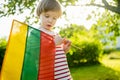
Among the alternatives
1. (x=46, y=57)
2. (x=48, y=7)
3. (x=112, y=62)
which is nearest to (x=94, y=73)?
(x=112, y=62)

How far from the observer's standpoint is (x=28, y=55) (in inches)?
136

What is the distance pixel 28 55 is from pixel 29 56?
0.6 inches

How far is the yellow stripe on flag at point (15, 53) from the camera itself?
3.28m

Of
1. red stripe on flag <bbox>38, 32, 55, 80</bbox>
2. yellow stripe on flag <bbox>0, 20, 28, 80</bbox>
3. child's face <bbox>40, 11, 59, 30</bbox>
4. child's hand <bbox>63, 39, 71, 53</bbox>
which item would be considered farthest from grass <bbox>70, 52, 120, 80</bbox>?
yellow stripe on flag <bbox>0, 20, 28, 80</bbox>

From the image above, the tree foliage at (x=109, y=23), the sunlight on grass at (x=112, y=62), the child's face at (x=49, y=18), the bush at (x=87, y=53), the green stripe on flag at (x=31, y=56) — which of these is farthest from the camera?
the bush at (x=87, y=53)

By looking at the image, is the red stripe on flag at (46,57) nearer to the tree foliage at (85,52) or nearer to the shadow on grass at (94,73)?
the shadow on grass at (94,73)

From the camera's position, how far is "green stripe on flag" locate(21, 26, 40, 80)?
134 inches

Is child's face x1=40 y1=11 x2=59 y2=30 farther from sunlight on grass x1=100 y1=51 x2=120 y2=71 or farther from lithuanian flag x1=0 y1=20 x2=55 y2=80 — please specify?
sunlight on grass x1=100 y1=51 x2=120 y2=71

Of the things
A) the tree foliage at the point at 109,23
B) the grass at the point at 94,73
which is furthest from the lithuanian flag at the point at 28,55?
the tree foliage at the point at 109,23

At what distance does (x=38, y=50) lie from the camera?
350 centimetres

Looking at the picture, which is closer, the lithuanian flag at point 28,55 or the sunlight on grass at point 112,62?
the lithuanian flag at point 28,55

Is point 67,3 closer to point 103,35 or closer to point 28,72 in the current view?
point 103,35

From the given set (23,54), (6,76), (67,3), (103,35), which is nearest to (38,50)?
(23,54)

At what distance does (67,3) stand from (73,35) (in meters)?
2.10
